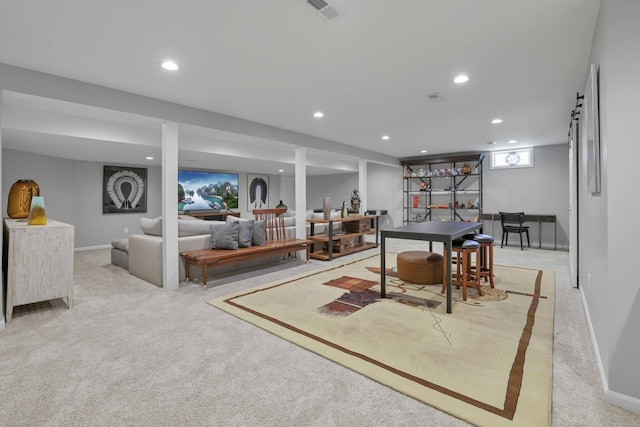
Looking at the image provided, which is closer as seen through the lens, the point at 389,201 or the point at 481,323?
the point at 481,323

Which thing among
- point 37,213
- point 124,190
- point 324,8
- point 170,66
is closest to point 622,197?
point 324,8

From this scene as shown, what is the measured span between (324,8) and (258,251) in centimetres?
320

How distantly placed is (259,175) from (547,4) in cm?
902

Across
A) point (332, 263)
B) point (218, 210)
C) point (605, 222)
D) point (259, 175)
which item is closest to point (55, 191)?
point (218, 210)

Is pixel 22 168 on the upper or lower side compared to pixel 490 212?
upper

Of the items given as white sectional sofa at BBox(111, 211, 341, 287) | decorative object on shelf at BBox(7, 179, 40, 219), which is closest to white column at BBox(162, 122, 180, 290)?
white sectional sofa at BBox(111, 211, 341, 287)

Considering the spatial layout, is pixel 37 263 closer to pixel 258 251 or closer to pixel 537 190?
pixel 258 251

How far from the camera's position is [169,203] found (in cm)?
388

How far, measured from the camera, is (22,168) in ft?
19.5

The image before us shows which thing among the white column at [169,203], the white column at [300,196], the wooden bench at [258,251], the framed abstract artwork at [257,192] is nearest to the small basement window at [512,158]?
the white column at [300,196]

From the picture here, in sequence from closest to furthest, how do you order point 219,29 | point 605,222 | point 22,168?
point 605,222
point 219,29
point 22,168

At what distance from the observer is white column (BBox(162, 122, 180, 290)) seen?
3.85 metres

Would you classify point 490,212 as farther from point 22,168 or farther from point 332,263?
point 22,168

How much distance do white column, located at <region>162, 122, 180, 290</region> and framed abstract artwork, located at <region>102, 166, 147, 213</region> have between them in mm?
4515
